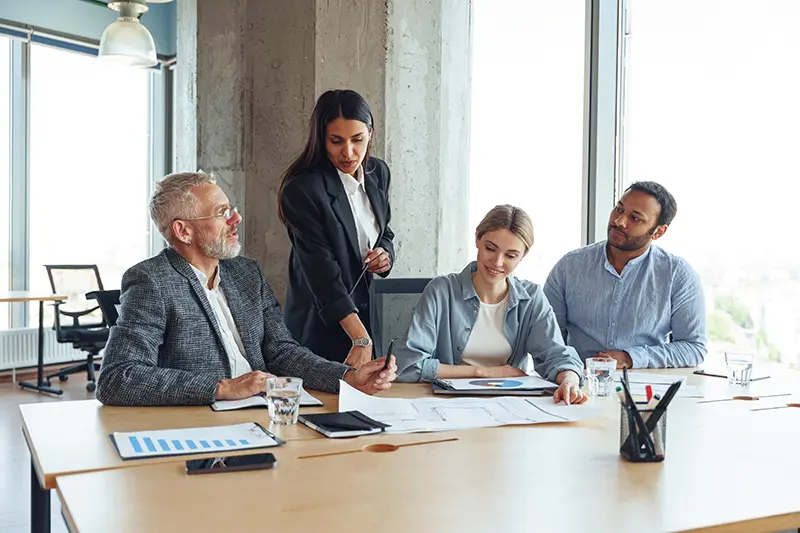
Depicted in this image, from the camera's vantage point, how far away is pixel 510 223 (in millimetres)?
2734

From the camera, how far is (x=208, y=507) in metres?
1.34

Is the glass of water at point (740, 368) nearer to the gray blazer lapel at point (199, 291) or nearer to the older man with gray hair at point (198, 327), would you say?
the older man with gray hair at point (198, 327)

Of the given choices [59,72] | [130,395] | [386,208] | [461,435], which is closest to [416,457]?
[461,435]

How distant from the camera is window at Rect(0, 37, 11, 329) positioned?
7.38 meters

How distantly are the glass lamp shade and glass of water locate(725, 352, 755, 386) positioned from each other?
405cm

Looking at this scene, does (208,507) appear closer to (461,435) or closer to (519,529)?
(519,529)

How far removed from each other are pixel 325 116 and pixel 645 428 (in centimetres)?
164

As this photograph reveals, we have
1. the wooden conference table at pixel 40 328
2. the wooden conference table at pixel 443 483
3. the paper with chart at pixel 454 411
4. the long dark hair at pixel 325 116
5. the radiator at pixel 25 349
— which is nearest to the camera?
the wooden conference table at pixel 443 483

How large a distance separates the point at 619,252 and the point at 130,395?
1.97m

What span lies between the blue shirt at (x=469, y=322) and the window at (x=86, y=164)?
5.71 meters

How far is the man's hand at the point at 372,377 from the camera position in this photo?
2238mm

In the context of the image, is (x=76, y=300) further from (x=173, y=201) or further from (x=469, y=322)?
(x=469, y=322)

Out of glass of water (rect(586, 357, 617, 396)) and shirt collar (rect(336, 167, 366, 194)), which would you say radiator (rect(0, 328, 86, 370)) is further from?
glass of water (rect(586, 357, 617, 396))

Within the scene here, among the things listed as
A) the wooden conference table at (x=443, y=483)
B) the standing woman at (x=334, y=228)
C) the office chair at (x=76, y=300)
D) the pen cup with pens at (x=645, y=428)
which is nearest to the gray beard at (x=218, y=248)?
the standing woman at (x=334, y=228)
